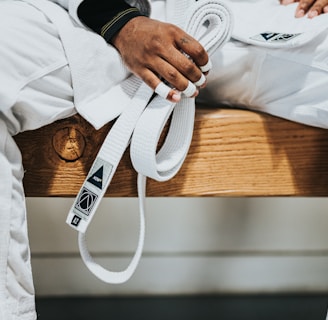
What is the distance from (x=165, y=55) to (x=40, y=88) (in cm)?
13

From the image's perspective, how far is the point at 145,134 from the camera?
60 cm

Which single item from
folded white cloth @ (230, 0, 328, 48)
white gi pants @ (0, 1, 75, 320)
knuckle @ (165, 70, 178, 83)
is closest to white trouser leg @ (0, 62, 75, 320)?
white gi pants @ (0, 1, 75, 320)

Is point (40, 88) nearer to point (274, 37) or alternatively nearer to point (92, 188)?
point (92, 188)

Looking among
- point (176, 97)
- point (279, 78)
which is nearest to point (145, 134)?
point (176, 97)

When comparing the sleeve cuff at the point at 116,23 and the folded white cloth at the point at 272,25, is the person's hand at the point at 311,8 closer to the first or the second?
the folded white cloth at the point at 272,25

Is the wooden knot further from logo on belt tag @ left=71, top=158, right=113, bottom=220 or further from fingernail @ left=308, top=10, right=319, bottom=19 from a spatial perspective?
fingernail @ left=308, top=10, right=319, bottom=19

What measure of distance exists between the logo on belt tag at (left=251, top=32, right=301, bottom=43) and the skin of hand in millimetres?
82

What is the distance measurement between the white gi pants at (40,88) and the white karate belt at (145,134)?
0.17 ft

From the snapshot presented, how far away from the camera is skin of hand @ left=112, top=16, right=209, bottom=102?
→ 58 centimetres

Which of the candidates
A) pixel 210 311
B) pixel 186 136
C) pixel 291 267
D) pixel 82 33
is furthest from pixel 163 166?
pixel 291 267

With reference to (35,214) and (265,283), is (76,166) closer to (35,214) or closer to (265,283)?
(35,214)

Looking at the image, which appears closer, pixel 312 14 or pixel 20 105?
pixel 20 105

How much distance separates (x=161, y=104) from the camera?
609 millimetres

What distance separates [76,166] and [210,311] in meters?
0.49
